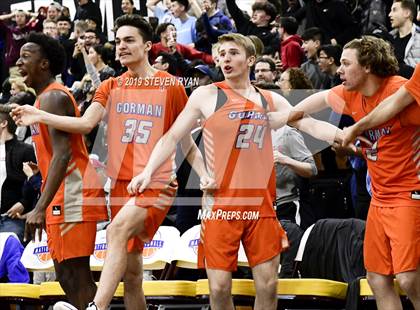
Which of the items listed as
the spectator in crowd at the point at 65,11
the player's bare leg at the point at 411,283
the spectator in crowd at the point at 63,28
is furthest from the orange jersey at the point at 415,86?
the spectator in crowd at the point at 65,11

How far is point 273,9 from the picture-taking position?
15.2 metres

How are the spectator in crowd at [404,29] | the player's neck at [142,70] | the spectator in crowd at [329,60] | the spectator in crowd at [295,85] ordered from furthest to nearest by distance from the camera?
the spectator in crowd at [329,60] < the spectator in crowd at [404,29] < the spectator in crowd at [295,85] < the player's neck at [142,70]

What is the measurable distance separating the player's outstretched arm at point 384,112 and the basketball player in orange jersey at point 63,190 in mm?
2011

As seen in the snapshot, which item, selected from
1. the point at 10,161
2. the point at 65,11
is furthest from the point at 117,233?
the point at 65,11

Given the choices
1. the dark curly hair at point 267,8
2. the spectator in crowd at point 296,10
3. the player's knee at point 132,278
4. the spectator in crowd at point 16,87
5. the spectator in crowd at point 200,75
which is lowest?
the player's knee at point 132,278

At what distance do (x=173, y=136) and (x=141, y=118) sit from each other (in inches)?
15.0

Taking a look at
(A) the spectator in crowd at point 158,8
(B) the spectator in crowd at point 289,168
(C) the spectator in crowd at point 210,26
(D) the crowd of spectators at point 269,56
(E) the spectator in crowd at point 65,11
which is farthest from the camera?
(E) the spectator in crowd at point 65,11

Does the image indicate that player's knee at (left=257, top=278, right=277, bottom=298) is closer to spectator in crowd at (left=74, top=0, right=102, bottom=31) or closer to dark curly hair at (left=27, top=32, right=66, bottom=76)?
dark curly hair at (left=27, top=32, right=66, bottom=76)

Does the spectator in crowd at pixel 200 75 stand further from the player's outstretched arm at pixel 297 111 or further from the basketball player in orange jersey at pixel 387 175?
the basketball player in orange jersey at pixel 387 175

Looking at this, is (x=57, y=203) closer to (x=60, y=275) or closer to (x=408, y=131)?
(x=60, y=275)

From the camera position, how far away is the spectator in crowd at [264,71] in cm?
1183

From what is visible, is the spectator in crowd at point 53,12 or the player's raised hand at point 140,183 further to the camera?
the spectator in crowd at point 53,12

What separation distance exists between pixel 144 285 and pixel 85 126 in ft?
4.94

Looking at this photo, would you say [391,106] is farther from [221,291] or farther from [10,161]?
[10,161]
